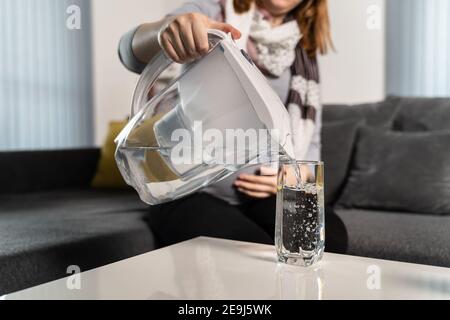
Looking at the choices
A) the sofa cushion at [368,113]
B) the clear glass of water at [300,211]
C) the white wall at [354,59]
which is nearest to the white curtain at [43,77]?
the white wall at [354,59]

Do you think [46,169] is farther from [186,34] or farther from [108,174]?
[186,34]

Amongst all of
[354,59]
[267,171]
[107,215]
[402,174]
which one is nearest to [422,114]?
[402,174]

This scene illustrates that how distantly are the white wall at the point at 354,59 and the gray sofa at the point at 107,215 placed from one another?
1.41 ft

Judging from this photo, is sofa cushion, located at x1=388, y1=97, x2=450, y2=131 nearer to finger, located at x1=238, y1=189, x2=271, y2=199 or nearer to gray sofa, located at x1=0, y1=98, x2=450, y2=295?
gray sofa, located at x1=0, y1=98, x2=450, y2=295

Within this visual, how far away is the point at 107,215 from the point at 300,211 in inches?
34.7

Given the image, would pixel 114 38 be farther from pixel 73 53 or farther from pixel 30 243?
pixel 30 243

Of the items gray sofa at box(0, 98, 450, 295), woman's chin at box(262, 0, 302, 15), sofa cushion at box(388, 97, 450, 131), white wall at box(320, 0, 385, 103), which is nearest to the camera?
gray sofa at box(0, 98, 450, 295)

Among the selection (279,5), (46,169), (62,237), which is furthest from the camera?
(46,169)

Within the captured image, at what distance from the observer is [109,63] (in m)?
2.89

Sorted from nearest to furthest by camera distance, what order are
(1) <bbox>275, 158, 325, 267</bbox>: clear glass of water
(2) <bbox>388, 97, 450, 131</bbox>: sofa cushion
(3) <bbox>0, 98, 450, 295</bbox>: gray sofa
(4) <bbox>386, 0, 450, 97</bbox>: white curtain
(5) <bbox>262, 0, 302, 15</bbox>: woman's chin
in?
1. (1) <bbox>275, 158, 325, 267</bbox>: clear glass of water
2. (3) <bbox>0, 98, 450, 295</bbox>: gray sofa
3. (5) <bbox>262, 0, 302, 15</bbox>: woman's chin
4. (2) <bbox>388, 97, 450, 131</bbox>: sofa cushion
5. (4) <bbox>386, 0, 450, 97</bbox>: white curtain

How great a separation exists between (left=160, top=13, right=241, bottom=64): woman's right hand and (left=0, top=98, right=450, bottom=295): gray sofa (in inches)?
21.1

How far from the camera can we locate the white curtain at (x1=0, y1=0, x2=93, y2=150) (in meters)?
2.38

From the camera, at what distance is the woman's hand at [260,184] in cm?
112

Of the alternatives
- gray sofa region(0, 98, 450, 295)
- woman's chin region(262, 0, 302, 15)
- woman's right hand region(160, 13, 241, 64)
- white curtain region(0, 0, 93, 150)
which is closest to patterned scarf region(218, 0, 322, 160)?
woman's chin region(262, 0, 302, 15)
